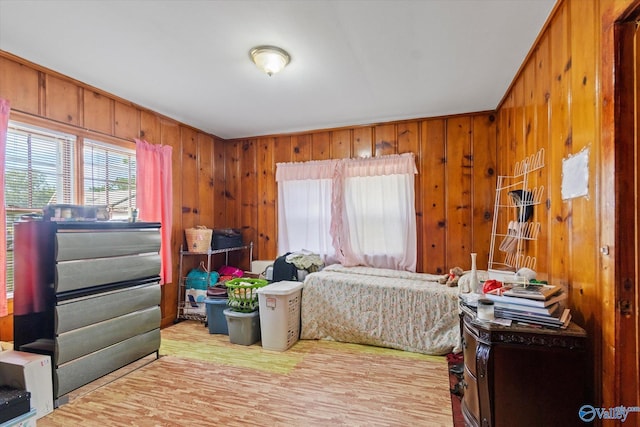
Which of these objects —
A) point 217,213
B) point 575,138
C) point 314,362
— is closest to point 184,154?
point 217,213

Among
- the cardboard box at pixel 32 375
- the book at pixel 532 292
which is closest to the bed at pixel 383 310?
the book at pixel 532 292

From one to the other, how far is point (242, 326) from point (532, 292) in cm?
260

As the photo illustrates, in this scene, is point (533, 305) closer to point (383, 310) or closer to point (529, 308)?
point (529, 308)

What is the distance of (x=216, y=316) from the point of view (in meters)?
3.48

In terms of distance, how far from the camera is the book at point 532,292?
1456 millimetres

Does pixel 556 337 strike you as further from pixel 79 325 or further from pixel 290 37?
pixel 79 325

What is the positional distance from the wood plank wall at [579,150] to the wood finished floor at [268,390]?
1080mm

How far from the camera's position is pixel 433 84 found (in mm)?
2875

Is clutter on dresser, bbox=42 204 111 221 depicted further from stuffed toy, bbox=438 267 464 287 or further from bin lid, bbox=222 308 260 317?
stuffed toy, bbox=438 267 464 287

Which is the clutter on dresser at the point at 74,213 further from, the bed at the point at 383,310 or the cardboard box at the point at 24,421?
the bed at the point at 383,310

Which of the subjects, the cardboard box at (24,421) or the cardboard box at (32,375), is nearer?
the cardboard box at (24,421)

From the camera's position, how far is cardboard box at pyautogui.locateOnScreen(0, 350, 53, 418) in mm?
1885

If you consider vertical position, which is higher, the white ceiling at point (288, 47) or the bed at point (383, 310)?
the white ceiling at point (288, 47)

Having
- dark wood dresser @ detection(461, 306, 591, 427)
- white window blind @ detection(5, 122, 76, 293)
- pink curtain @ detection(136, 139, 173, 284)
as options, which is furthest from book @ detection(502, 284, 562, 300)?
white window blind @ detection(5, 122, 76, 293)
